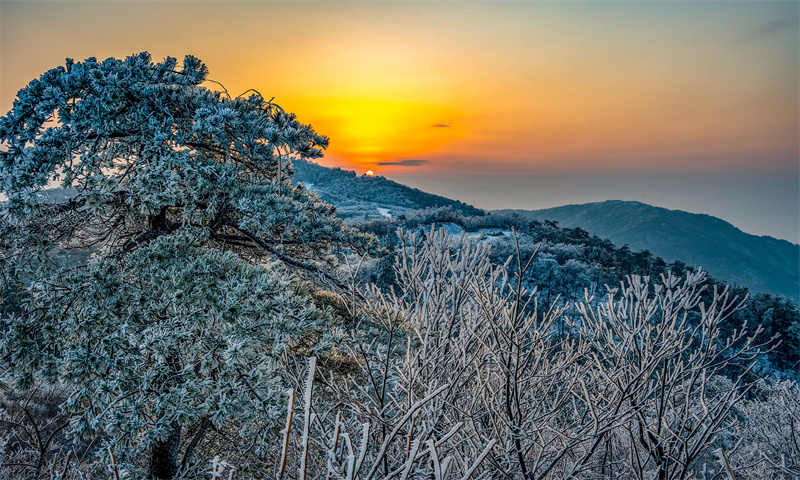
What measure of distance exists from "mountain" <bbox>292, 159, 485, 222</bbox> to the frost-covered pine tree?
189ft

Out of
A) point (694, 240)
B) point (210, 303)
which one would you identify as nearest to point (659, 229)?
point (694, 240)

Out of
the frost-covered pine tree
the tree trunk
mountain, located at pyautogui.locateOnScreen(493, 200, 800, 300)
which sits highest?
mountain, located at pyautogui.locateOnScreen(493, 200, 800, 300)

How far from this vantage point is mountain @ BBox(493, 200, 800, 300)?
108 m

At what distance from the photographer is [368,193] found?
80.9 metres

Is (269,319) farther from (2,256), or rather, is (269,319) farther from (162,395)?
(2,256)

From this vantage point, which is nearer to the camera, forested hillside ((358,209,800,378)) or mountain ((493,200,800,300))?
forested hillside ((358,209,800,378))

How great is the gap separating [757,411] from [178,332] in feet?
53.2

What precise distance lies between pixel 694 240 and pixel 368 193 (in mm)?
104522

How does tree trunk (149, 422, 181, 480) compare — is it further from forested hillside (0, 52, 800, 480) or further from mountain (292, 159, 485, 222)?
mountain (292, 159, 485, 222)

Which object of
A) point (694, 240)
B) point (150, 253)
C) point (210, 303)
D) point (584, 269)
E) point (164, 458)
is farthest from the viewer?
point (694, 240)

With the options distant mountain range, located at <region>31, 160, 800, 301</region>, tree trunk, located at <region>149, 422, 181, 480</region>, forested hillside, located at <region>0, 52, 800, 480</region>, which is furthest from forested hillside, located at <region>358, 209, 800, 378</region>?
distant mountain range, located at <region>31, 160, 800, 301</region>

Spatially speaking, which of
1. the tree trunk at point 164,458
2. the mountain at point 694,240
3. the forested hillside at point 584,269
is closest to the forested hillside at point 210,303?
the tree trunk at point 164,458

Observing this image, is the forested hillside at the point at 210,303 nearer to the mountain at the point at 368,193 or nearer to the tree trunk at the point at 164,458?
the tree trunk at the point at 164,458

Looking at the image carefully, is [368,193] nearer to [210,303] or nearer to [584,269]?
[584,269]
